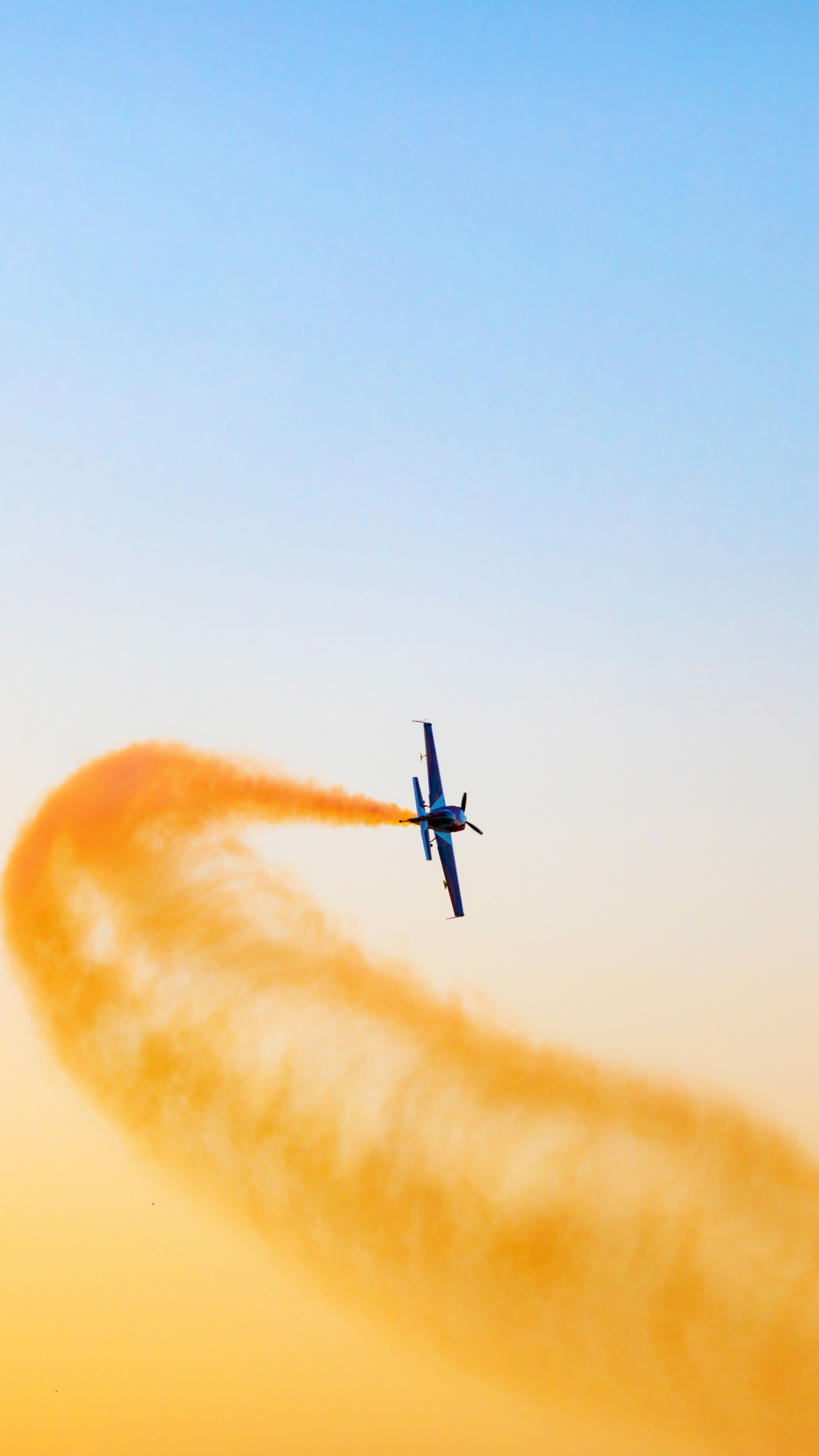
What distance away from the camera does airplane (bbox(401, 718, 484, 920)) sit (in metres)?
76.6

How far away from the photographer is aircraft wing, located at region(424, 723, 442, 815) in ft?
259

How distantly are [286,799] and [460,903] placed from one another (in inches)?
454

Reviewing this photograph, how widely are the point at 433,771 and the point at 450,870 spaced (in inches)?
239

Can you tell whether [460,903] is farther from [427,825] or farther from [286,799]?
[286,799]

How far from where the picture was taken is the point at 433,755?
82000 millimetres

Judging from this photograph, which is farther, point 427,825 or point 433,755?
point 433,755

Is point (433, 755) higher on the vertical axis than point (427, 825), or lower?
higher

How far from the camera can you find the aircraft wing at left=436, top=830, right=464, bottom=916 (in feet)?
257

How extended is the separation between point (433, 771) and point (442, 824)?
4.97 metres

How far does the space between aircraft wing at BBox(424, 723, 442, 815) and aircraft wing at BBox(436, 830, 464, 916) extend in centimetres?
→ 34

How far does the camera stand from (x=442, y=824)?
77188 millimetres

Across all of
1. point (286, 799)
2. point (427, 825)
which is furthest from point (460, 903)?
point (286, 799)

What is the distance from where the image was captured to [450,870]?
7919cm

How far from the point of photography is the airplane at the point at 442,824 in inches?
3014
